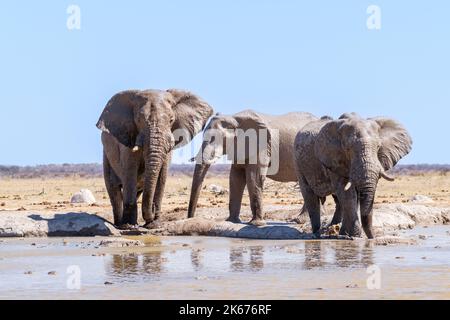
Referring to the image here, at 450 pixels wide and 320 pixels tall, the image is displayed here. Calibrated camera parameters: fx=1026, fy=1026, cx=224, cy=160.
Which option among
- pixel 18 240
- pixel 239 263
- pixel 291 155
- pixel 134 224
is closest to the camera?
pixel 239 263

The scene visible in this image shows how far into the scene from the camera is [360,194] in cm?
1695

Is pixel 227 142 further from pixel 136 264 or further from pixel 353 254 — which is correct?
pixel 136 264

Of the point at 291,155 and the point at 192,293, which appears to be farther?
the point at 291,155

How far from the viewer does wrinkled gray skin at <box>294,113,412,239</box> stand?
16.9 metres

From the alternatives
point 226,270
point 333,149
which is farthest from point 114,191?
point 226,270

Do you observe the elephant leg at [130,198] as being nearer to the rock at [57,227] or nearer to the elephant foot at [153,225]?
the elephant foot at [153,225]

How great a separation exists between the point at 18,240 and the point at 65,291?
7911mm

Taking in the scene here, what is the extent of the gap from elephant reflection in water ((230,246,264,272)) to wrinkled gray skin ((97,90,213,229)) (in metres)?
4.27

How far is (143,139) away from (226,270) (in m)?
7.79

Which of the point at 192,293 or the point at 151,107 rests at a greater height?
the point at 151,107

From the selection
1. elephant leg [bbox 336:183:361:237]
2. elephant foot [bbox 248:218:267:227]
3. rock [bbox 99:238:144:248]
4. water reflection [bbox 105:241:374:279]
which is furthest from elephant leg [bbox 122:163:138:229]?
elephant leg [bbox 336:183:361:237]

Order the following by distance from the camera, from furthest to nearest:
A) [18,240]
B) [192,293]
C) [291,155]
Result: [291,155] → [18,240] → [192,293]

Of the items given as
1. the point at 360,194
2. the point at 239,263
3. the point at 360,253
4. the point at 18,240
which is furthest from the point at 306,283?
the point at 18,240
